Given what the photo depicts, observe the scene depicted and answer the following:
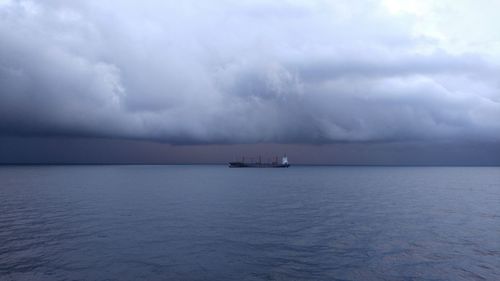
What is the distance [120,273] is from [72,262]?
19.0 feet

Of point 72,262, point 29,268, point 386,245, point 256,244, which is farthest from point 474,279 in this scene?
point 29,268

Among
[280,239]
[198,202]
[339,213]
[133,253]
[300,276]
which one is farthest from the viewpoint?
[198,202]

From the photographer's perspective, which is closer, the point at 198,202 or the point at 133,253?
the point at 133,253

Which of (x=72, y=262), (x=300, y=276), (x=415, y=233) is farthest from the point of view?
(x=415, y=233)

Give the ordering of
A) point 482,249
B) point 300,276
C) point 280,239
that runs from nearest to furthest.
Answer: point 300,276 < point 482,249 < point 280,239

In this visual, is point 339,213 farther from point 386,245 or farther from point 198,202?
point 198,202

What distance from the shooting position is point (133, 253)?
31922 mm

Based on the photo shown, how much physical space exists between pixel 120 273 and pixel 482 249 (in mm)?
35949

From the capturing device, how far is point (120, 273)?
26.4m

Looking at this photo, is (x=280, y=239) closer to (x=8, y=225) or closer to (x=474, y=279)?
(x=474, y=279)

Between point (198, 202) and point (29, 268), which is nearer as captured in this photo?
point (29, 268)

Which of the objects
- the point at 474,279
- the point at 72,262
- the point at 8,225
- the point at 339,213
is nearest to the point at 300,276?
the point at 474,279

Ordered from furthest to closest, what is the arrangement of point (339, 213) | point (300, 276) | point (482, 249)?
point (339, 213)
point (482, 249)
point (300, 276)

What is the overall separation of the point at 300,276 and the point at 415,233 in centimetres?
2407
